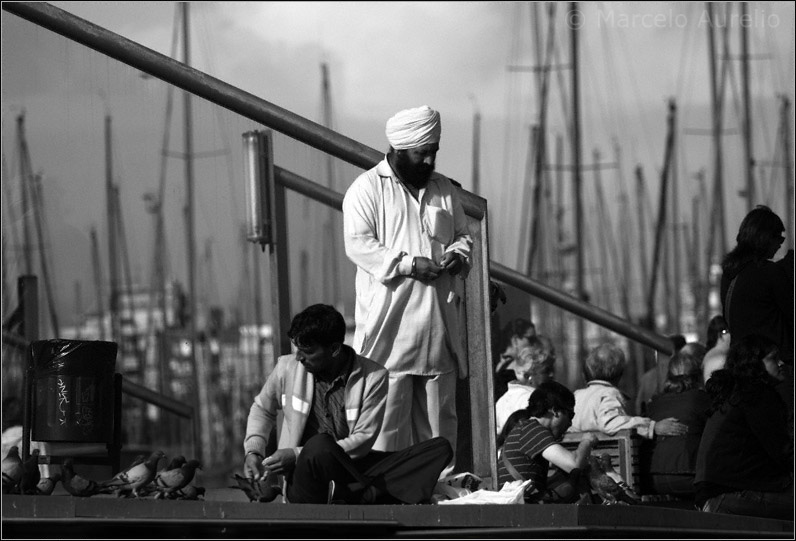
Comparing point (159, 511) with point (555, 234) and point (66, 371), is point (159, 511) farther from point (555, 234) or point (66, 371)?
point (555, 234)

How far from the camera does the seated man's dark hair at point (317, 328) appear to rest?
7574 millimetres

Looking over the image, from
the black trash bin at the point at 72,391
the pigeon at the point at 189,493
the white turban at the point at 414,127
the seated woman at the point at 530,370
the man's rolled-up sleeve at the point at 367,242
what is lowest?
the pigeon at the point at 189,493

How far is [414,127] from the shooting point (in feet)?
27.0

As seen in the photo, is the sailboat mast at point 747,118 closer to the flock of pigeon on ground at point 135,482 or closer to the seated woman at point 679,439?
the seated woman at point 679,439

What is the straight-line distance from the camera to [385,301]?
823 cm

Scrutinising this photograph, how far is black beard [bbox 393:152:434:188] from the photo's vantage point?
8.32 meters

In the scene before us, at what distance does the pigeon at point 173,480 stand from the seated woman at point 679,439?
361 cm

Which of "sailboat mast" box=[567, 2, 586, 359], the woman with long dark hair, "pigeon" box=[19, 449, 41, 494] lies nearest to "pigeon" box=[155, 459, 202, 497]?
"pigeon" box=[19, 449, 41, 494]

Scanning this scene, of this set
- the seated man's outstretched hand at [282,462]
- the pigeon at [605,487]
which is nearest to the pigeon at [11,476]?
the seated man's outstretched hand at [282,462]

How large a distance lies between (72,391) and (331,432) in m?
1.41

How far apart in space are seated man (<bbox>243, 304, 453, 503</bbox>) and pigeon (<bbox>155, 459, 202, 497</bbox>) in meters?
0.29

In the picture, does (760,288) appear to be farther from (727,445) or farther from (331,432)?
(331,432)

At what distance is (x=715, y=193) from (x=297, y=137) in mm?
32020


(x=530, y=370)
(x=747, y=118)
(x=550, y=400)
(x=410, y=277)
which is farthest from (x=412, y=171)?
(x=747, y=118)
